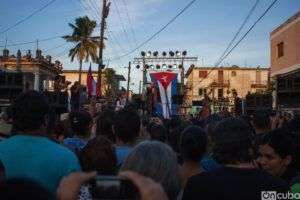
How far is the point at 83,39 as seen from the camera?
66.2 m

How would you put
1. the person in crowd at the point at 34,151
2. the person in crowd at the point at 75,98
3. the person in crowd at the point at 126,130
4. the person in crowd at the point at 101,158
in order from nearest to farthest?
the person in crowd at the point at 34,151, the person in crowd at the point at 101,158, the person in crowd at the point at 126,130, the person in crowd at the point at 75,98

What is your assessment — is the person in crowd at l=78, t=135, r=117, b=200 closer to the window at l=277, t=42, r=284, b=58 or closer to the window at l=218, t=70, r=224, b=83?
the window at l=277, t=42, r=284, b=58

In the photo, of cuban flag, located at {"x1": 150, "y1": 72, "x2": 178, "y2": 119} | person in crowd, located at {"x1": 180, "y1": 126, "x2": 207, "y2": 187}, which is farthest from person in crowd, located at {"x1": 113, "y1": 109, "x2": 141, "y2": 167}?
cuban flag, located at {"x1": 150, "y1": 72, "x2": 178, "y2": 119}

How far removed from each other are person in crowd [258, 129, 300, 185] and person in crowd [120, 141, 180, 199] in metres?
1.76

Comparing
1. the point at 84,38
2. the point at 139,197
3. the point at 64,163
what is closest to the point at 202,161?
the point at 64,163

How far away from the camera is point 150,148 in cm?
280

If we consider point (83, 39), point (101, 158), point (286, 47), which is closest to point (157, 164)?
point (101, 158)

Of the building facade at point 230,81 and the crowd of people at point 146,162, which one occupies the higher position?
the building facade at point 230,81

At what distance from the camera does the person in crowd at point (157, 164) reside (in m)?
2.72

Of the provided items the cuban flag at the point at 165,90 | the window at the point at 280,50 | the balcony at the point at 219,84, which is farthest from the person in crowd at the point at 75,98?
the balcony at the point at 219,84

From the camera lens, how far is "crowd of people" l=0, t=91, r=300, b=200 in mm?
2426

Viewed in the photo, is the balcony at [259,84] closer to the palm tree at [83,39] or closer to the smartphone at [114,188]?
the palm tree at [83,39]

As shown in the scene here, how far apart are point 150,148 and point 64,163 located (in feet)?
3.71

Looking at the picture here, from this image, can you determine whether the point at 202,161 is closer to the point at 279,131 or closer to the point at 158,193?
the point at 279,131
